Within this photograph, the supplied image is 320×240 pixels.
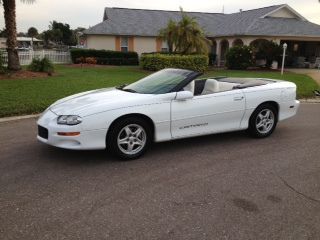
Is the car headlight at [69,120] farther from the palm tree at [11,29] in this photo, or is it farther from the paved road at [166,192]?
the palm tree at [11,29]

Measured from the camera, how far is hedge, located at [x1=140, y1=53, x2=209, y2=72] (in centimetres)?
1928

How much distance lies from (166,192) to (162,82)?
91.4 inches

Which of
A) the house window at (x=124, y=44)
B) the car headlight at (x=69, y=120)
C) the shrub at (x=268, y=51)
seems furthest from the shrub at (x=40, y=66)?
the house window at (x=124, y=44)

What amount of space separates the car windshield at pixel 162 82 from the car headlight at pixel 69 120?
1236 mm

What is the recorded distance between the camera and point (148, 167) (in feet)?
16.8

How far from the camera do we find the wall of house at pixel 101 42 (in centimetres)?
2984

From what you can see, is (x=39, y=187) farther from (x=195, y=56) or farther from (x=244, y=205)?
(x=195, y=56)

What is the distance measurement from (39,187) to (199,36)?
731 inches

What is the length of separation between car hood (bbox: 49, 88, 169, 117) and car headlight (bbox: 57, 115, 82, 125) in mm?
58

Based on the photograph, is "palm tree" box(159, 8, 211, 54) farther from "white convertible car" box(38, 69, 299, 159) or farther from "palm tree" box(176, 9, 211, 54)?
"white convertible car" box(38, 69, 299, 159)

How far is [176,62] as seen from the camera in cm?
1930

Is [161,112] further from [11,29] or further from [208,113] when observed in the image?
[11,29]

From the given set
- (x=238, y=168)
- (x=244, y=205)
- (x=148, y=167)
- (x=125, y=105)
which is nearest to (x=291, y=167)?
(x=238, y=168)

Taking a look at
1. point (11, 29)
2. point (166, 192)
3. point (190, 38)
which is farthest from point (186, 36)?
point (166, 192)
